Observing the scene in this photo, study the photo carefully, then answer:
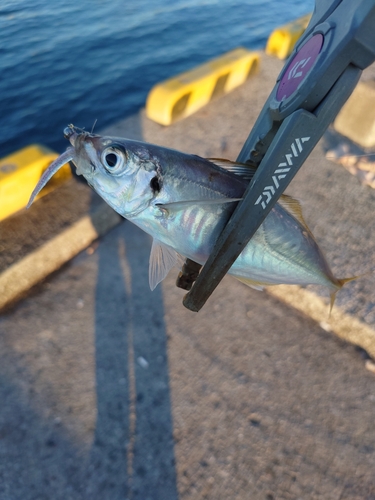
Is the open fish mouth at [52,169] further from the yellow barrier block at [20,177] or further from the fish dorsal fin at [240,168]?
the yellow barrier block at [20,177]

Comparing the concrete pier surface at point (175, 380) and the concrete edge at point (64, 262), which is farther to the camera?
the concrete edge at point (64, 262)

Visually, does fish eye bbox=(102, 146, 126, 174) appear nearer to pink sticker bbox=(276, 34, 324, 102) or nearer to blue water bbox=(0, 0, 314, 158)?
pink sticker bbox=(276, 34, 324, 102)

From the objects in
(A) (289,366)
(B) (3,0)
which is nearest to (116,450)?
(A) (289,366)

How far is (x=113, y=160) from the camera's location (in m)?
1.47

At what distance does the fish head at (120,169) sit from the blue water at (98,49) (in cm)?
641

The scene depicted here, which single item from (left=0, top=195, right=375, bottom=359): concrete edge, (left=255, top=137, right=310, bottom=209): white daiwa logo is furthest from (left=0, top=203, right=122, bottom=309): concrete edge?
(left=255, top=137, right=310, bottom=209): white daiwa logo

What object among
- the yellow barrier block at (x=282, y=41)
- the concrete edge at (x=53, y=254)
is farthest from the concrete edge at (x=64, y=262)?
the yellow barrier block at (x=282, y=41)

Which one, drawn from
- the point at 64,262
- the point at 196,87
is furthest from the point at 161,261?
the point at 196,87

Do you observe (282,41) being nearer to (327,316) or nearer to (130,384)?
(327,316)

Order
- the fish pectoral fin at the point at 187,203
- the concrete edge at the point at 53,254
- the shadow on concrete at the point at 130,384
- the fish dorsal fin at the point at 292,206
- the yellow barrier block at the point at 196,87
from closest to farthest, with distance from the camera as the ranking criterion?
the fish pectoral fin at the point at 187,203
the fish dorsal fin at the point at 292,206
the shadow on concrete at the point at 130,384
the concrete edge at the point at 53,254
the yellow barrier block at the point at 196,87

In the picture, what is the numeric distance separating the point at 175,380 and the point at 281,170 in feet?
7.66

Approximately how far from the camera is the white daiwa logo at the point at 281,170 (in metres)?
1.20

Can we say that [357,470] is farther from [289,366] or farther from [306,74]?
[306,74]

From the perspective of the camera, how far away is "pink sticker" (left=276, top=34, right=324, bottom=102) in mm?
1245
